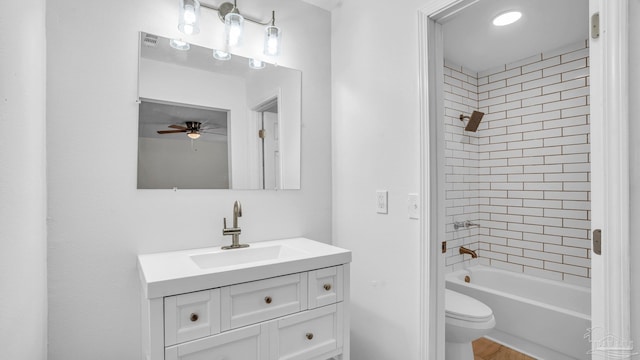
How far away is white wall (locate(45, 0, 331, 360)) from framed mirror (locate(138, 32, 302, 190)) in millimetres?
58

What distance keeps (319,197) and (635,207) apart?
1.42 metres

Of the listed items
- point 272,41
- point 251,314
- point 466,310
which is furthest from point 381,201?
point 272,41

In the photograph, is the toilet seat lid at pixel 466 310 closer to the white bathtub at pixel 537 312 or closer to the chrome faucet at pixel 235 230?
the white bathtub at pixel 537 312

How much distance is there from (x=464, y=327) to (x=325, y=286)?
39.9 inches

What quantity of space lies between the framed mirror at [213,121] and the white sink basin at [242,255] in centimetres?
34

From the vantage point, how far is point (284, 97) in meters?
1.80

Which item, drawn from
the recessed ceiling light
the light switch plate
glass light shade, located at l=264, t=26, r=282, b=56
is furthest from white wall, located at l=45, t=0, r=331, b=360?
the recessed ceiling light

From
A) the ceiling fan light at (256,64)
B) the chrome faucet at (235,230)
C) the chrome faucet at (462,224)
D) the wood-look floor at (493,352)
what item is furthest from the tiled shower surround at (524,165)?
the chrome faucet at (235,230)

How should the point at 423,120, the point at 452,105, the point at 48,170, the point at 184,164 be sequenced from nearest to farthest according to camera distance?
the point at 48,170
the point at 423,120
the point at 184,164
the point at 452,105

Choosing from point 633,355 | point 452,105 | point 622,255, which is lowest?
point 633,355

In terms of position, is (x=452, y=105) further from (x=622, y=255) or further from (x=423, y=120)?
(x=622, y=255)

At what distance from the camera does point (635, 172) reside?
839 millimetres

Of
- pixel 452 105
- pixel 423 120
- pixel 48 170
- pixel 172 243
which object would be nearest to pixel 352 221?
pixel 423 120

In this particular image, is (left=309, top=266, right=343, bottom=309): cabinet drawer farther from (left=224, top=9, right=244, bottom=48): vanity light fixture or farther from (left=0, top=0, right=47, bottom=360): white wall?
(left=224, top=9, right=244, bottom=48): vanity light fixture
